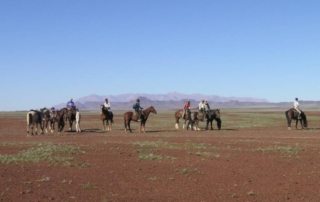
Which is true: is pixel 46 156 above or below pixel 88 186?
above

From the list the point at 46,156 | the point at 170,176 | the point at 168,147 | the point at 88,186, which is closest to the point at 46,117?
the point at 168,147

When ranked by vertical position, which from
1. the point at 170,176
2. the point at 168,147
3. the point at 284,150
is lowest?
the point at 170,176

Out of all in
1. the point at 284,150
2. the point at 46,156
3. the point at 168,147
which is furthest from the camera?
the point at 168,147

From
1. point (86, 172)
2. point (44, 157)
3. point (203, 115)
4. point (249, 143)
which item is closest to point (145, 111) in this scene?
point (203, 115)

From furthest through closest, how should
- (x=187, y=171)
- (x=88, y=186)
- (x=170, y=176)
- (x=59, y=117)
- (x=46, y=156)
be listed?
(x=59, y=117), (x=46, y=156), (x=187, y=171), (x=170, y=176), (x=88, y=186)

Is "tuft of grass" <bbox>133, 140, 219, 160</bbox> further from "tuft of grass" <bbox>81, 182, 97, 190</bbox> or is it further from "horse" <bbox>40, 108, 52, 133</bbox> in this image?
"horse" <bbox>40, 108, 52, 133</bbox>

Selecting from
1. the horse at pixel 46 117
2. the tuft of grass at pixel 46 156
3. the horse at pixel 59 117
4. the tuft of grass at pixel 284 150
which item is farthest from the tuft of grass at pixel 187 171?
the horse at pixel 59 117

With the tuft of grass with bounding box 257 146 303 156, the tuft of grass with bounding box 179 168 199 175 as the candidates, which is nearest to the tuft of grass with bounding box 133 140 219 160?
the tuft of grass with bounding box 257 146 303 156

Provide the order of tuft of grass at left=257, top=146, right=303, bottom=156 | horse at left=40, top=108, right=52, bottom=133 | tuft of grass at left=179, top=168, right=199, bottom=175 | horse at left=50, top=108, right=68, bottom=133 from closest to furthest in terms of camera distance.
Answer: tuft of grass at left=179, top=168, right=199, bottom=175 → tuft of grass at left=257, top=146, right=303, bottom=156 → horse at left=40, top=108, right=52, bottom=133 → horse at left=50, top=108, right=68, bottom=133

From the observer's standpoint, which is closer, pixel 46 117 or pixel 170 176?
pixel 170 176

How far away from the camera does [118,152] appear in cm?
2770

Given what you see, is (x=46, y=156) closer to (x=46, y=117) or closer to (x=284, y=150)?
(x=284, y=150)

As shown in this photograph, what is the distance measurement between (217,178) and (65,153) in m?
9.64

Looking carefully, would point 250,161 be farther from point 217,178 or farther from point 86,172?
point 86,172
